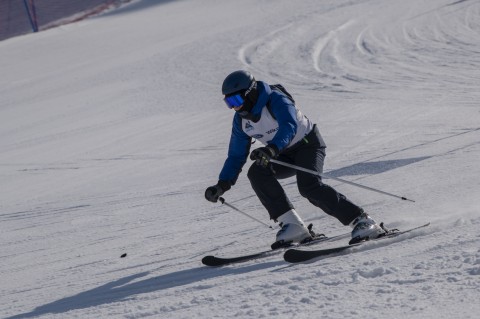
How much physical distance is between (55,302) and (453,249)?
8.11 ft

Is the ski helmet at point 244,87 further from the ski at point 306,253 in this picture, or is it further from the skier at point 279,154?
the ski at point 306,253

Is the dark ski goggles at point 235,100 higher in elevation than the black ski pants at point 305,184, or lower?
higher

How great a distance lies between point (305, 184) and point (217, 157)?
5.80 meters

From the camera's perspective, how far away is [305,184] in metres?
5.66

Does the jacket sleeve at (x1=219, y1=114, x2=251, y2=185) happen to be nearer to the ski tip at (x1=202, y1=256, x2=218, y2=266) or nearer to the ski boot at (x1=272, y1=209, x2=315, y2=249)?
the ski boot at (x1=272, y1=209, x2=315, y2=249)

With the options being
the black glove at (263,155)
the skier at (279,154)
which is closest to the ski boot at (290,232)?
the skier at (279,154)

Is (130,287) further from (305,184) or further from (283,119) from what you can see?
(283,119)

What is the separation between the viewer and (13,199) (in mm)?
10797

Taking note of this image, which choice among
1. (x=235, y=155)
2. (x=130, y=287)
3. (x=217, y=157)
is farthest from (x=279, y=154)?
(x=217, y=157)

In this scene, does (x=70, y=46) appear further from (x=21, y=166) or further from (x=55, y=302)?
(x=55, y=302)

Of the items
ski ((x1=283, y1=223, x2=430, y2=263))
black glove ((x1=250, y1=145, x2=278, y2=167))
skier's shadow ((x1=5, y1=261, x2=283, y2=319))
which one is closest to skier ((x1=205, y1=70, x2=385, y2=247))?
black glove ((x1=250, y1=145, x2=278, y2=167))

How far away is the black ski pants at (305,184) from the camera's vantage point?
18.5 feet

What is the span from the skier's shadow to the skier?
1.71 feet

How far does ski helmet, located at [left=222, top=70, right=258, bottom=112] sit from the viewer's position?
5562 millimetres
